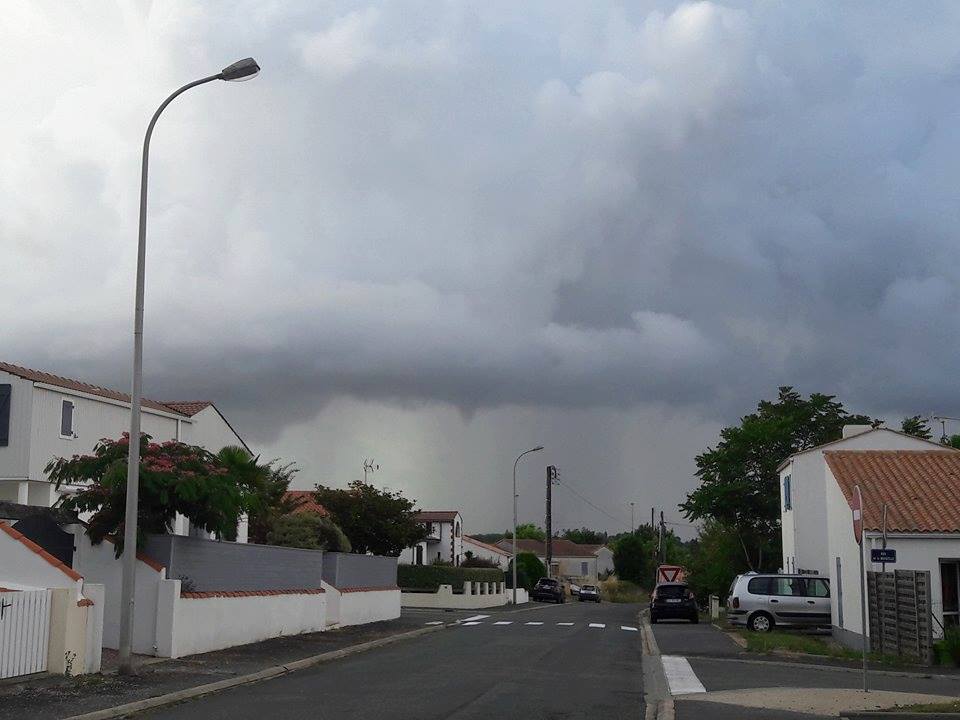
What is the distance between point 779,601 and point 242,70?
882 inches

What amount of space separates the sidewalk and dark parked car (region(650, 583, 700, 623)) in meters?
19.6

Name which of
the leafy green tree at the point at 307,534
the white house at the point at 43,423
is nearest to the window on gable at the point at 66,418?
the white house at the point at 43,423

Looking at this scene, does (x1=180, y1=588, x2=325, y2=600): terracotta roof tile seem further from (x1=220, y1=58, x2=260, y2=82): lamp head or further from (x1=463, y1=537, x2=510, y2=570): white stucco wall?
(x1=463, y1=537, x2=510, y2=570): white stucco wall

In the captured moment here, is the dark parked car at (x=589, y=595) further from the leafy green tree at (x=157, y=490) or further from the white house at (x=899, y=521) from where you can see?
the leafy green tree at (x=157, y=490)

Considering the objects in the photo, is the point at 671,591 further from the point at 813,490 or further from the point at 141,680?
the point at 141,680

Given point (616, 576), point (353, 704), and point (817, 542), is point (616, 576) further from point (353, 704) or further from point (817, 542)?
point (353, 704)

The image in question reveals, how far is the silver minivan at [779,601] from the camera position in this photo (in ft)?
104

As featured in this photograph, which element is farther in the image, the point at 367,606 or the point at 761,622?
the point at 367,606

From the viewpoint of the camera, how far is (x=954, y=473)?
→ 1128 inches

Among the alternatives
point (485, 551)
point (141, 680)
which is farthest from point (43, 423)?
point (485, 551)

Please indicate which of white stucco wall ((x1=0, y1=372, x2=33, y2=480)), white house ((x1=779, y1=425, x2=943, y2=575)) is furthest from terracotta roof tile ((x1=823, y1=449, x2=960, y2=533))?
white stucco wall ((x1=0, y1=372, x2=33, y2=480))

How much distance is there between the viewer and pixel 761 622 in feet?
105

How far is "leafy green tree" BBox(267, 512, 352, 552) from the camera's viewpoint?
1320 inches

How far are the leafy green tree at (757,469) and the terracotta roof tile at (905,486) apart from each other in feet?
95.9
